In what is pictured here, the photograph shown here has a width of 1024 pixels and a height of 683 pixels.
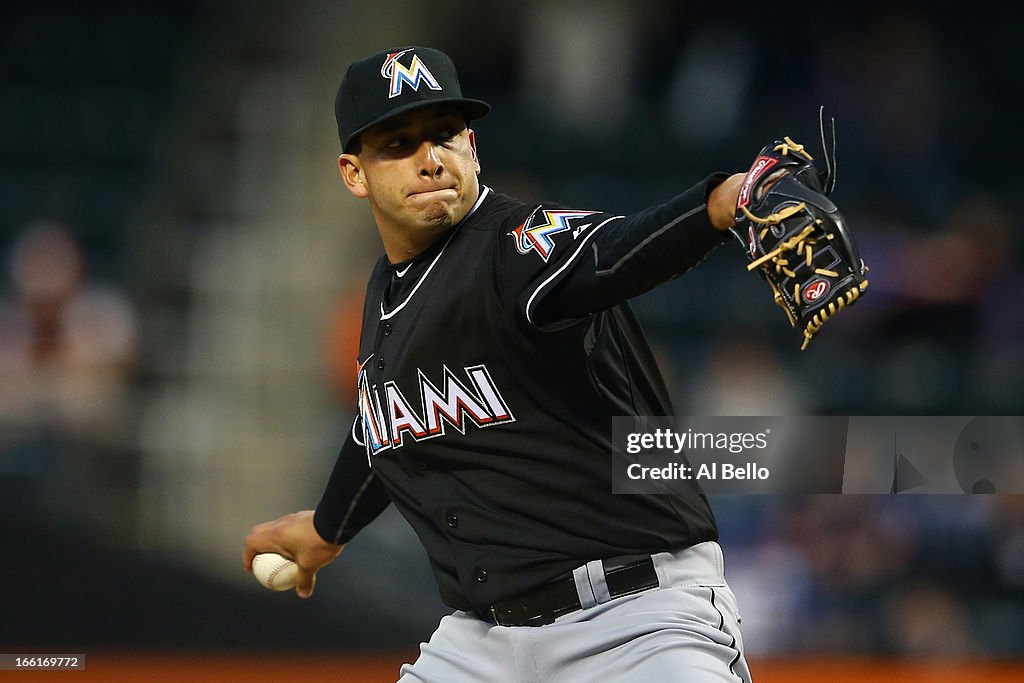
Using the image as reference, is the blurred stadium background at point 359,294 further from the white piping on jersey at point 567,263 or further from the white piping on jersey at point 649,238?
the white piping on jersey at point 649,238

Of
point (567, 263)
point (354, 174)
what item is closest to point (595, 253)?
point (567, 263)

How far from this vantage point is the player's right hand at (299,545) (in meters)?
2.69

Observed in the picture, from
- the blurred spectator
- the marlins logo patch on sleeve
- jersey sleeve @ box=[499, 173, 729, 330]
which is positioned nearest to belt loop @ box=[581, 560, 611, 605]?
jersey sleeve @ box=[499, 173, 729, 330]

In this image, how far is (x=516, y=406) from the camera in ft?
6.72

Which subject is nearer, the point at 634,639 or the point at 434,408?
the point at 634,639

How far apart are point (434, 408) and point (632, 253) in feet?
1.83

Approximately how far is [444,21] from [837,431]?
368 cm

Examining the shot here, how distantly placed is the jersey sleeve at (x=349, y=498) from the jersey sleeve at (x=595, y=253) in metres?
0.77

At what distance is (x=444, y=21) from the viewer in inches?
272

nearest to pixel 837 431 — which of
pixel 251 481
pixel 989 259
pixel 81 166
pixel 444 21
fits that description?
pixel 989 259

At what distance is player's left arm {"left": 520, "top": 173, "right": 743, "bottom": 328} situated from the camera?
1.65 meters

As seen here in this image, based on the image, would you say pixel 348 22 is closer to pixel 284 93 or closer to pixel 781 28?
pixel 284 93

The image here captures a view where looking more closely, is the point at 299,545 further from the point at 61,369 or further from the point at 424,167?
the point at 61,369

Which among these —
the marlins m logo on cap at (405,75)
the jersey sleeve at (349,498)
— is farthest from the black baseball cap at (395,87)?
the jersey sleeve at (349,498)
